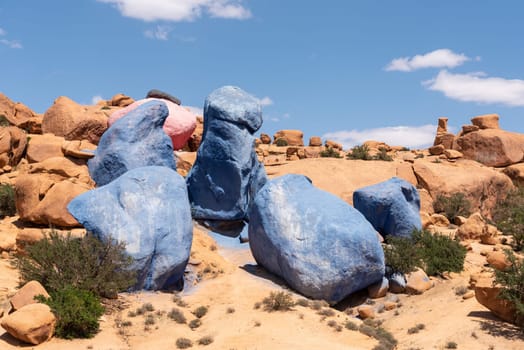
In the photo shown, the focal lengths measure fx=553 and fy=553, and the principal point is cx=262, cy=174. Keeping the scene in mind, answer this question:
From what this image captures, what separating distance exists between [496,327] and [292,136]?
30.8 metres

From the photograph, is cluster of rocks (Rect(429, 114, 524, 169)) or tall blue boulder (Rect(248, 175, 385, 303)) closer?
tall blue boulder (Rect(248, 175, 385, 303))

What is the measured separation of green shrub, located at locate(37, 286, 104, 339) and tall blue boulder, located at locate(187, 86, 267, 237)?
7.27 m

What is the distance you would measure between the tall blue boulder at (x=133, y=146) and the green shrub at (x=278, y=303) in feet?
22.7

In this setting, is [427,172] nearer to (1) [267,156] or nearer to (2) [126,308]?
(1) [267,156]

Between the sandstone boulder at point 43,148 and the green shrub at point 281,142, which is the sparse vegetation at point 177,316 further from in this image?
the green shrub at point 281,142

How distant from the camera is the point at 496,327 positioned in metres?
10.1

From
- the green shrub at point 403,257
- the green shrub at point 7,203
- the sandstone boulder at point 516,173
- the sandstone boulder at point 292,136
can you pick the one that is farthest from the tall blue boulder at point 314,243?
the sandstone boulder at point 292,136

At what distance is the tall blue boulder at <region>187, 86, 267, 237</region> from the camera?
52.0 feet

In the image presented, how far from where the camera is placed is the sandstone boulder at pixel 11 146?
58.8 ft

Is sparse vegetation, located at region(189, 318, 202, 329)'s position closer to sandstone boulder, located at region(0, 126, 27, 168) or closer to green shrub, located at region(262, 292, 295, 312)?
green shrub, located at region(262, 292, 295, 312)

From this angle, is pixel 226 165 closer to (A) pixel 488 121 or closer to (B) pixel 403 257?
(B) pixel 403 257

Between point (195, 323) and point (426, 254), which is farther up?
point (426, 254)

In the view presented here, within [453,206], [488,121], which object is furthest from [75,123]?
[488,121]

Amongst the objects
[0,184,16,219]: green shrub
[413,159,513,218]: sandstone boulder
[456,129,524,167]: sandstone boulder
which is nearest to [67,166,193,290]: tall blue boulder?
[0,184,16,219]: green shrub
